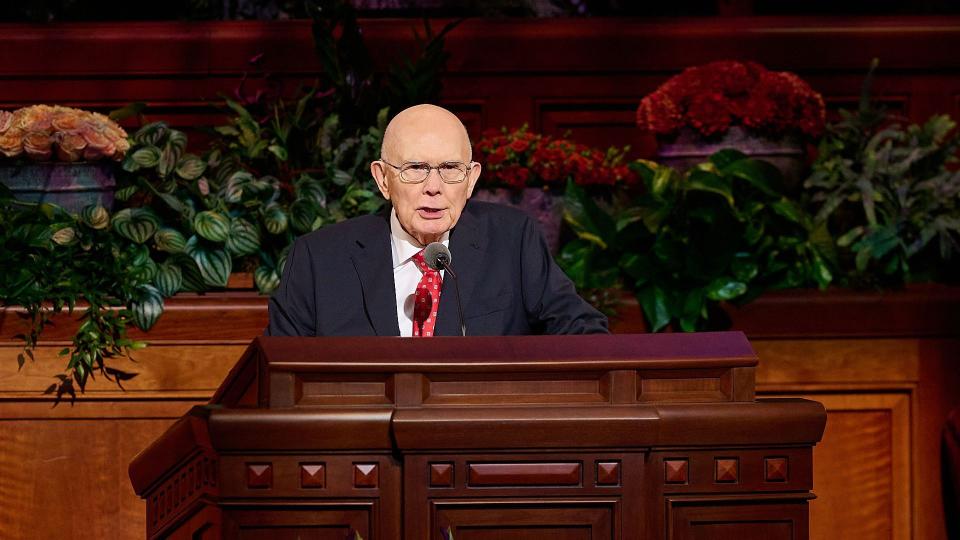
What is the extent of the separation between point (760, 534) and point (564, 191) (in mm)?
2010

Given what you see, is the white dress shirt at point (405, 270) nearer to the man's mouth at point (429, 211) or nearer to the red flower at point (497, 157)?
the man's mouth at point (429, 211)

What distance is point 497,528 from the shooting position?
1.70 metres

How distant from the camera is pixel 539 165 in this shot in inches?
143

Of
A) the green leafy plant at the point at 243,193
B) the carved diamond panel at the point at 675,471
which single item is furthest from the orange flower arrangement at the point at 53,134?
the carved diamond panel at the point at 675,471

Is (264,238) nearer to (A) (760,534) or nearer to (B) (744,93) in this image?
(B) (744,93)

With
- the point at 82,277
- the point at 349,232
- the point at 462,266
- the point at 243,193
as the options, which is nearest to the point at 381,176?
the point at 349,232

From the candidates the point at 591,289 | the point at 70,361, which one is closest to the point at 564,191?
the point at 591,289

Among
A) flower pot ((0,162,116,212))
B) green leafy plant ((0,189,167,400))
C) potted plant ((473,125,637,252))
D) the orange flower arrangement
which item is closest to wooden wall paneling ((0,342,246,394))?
green leafy plant ((0,189,167,400))

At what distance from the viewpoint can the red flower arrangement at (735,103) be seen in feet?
12.0

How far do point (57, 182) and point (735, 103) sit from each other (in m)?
2.09

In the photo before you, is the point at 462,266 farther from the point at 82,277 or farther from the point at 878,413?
the point at 878,413

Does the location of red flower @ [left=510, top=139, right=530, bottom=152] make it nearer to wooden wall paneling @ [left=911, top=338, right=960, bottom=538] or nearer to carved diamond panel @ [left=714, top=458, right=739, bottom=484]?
wooden wall paneling @ [left=911, top=338, right=960, bottom=538]

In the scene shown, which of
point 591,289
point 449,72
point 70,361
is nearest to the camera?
point 70,361

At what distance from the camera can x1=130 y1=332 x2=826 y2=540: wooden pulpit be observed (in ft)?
5.51
